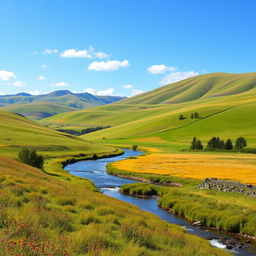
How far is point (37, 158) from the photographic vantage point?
5709 centimetres

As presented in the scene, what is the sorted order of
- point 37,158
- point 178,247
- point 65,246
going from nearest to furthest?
1. point 65,246
2. point 178,247
3. point 37,158

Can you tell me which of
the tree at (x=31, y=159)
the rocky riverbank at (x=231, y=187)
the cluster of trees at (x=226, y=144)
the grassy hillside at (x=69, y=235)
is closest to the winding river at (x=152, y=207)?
the rocky riverbank at (x=231, y=187)

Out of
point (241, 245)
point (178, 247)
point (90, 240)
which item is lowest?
point (241, 245)

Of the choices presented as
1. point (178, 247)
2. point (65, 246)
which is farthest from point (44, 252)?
point (178, 247)

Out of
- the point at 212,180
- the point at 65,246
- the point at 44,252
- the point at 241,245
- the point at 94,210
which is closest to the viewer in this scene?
the point at 44,252

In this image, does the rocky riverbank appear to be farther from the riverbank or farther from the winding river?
the winding river

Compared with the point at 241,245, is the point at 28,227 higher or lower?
higher

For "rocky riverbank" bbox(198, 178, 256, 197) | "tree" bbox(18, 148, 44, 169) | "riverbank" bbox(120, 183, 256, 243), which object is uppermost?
"tree" bbox(18, 148, 44, 169)

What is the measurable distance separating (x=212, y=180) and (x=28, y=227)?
43.6 meters

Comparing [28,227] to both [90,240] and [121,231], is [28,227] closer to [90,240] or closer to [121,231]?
[90,240]

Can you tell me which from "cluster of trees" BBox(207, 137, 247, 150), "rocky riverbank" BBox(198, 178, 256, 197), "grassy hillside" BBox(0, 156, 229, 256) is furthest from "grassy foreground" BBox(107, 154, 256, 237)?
"cluster of trees" BBox(207, 137, 247, 150)

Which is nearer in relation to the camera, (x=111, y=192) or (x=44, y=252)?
(x=44, y=252)

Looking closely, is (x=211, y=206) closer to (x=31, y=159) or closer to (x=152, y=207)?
(x=152, y=207)

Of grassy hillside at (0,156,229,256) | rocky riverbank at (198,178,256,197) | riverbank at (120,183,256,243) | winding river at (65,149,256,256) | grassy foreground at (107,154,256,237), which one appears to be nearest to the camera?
grassy hillside at (0,156,229,256)
